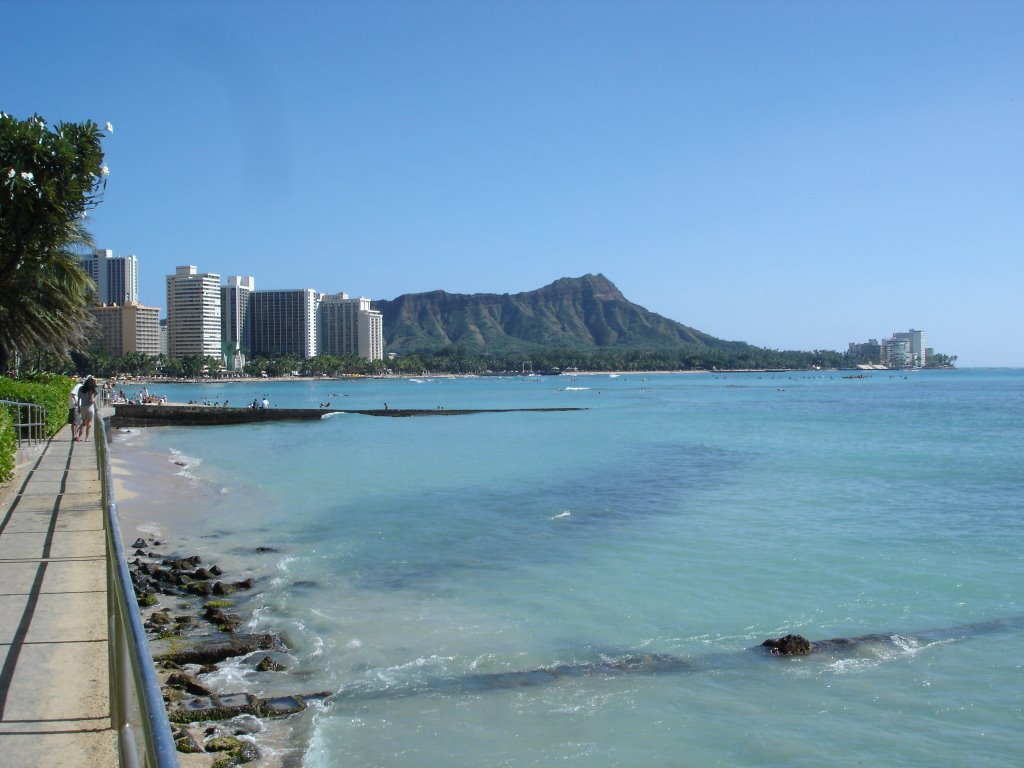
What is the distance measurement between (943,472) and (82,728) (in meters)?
28.4

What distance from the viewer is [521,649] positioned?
384 inches

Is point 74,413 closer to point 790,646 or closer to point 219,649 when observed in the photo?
point 219,649

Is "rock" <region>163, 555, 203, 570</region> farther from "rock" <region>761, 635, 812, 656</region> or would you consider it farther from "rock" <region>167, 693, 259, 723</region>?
"rock" <region>761, 635, 812, 656</region>

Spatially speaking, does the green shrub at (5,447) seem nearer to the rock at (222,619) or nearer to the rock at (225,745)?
the rock at (222,619)

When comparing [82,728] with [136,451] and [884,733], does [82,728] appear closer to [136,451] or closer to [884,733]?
[884,733]

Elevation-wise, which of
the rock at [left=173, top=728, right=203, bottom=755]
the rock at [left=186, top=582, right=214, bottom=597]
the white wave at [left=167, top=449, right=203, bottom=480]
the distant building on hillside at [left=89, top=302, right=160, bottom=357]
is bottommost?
the white wave at [left=167, top=449, right=203, bottom=480]

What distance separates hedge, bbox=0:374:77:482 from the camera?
1154 cm

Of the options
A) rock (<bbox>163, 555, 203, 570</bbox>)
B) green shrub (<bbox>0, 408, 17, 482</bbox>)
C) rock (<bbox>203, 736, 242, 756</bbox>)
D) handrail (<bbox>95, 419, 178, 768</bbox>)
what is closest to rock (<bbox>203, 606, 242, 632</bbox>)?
rock (<bbox>163, 555, 203, 570</bbox>)

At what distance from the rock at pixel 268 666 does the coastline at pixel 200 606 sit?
0.09m

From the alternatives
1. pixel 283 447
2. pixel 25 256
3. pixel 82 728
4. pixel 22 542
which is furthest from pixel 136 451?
pixel 82 728

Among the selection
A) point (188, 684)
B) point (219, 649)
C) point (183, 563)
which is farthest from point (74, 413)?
point (188, 684)

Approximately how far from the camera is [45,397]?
2094 centimetres

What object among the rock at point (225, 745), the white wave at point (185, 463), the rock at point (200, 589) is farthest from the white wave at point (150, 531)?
the rock at point (225, 745)

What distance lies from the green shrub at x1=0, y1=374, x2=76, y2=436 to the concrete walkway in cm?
1045
